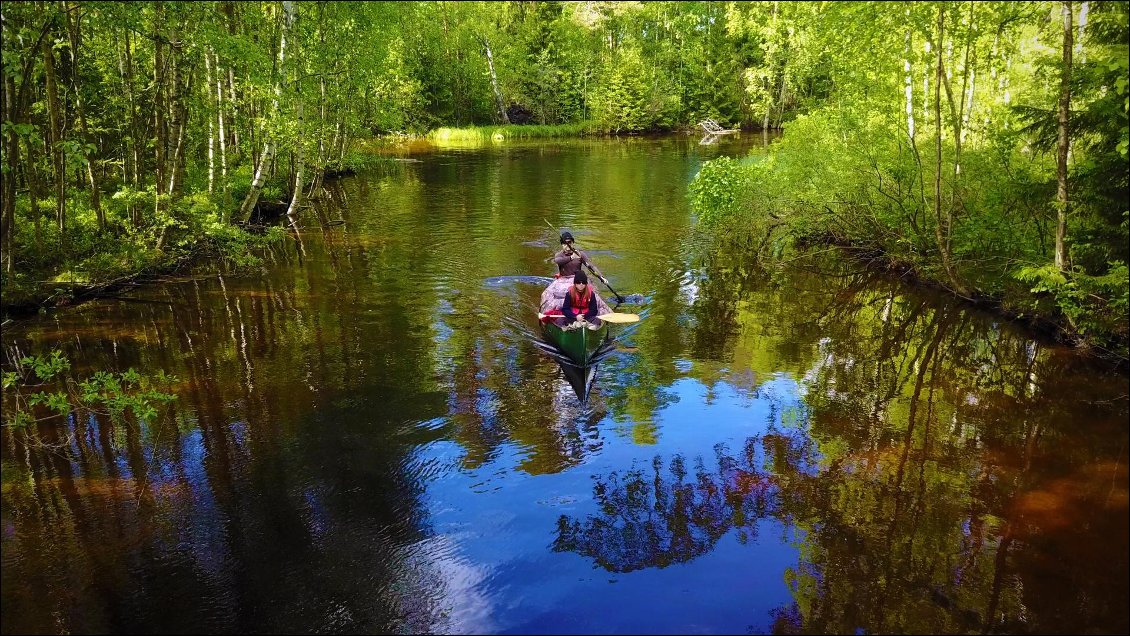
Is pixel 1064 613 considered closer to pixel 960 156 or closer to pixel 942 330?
pixel 942 330

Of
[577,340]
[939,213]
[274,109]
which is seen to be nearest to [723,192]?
[939,213]

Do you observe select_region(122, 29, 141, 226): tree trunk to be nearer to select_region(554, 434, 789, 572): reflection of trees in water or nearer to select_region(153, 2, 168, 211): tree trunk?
select_region(153, 2, 168, 211): tree trunk

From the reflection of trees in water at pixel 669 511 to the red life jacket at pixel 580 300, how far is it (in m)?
4.44

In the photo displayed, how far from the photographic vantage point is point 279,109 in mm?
18672

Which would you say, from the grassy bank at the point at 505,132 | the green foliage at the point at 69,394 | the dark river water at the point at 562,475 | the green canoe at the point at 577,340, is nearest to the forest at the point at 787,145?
the dark river water at the point at 562,475

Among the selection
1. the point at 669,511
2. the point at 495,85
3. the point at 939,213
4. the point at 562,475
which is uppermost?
the point at 495,85

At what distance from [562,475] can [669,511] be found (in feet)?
4.61

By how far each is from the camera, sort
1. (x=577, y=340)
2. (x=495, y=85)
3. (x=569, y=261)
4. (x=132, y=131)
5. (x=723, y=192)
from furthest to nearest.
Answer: (x=495, y=85) < (x=723, y=192) < (x=132, y=131) < (x=569, y=261) < (x=577, y=340)

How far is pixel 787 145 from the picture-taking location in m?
19.6

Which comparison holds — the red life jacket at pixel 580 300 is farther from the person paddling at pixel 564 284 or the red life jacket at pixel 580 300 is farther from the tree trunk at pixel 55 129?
the tree trunk at pixel 55 129

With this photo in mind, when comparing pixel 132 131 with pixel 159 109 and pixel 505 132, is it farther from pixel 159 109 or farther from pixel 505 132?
pixel 505 132

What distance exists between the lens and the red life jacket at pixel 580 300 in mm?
13000

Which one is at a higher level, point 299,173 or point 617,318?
point 299,173

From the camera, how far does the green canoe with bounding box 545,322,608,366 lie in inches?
463
